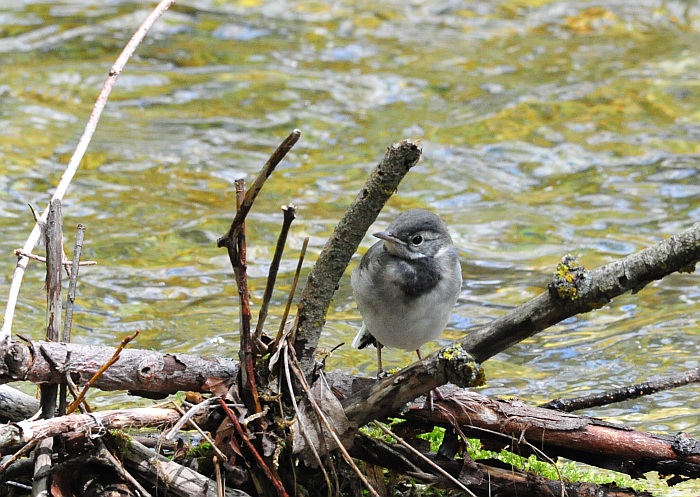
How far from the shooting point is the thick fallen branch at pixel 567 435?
4.11 m

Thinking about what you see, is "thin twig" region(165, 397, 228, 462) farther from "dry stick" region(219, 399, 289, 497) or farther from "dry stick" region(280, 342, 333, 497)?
"dry stick" region(280, 342, 333, 497)

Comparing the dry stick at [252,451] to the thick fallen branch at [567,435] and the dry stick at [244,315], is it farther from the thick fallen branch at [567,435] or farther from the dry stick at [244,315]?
the thick fallen branch at [567,435]

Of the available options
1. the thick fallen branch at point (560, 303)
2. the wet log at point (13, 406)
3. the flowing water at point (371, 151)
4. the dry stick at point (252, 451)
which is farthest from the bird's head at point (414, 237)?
the wet log at point (13, 406)

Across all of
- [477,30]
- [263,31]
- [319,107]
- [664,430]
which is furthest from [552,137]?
[664,430]

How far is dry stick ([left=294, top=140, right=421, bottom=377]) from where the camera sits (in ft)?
11.9

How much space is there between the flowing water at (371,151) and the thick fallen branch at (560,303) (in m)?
2.40

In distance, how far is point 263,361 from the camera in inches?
163

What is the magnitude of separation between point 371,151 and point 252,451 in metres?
7.52

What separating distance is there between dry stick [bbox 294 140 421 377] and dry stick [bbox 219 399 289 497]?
381mm

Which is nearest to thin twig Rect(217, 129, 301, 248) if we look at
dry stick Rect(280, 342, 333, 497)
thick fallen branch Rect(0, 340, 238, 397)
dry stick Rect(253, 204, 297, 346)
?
dry stick Rect(253, 204, 297, 346)

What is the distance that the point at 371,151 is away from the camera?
36.6 ft

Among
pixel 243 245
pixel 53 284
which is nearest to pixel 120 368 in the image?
pixel 53 284

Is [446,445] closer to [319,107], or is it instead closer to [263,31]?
[319,107]

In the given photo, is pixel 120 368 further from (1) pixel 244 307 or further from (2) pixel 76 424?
(1) pixel 244 307
